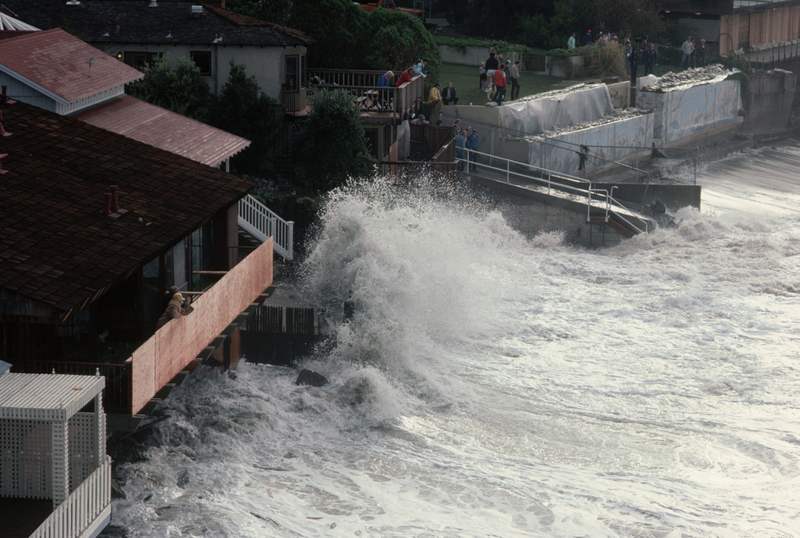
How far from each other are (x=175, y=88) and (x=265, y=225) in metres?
7.17

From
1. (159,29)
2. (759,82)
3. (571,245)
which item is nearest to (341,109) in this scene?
(159,29)

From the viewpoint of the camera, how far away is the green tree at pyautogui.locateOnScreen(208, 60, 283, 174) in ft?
98.9

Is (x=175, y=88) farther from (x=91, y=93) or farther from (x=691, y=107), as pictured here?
(x=691, y=107)

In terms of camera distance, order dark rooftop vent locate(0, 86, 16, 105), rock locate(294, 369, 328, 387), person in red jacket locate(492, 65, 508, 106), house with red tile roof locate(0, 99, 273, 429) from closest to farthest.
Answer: house with red tile roof locate(0, 99, 273, 429), dark rooftop vent locate(0, 86, 16, 105), rock locate(294, 369, 328, 387), person in red jacket locate(492, 65, 508, 106)

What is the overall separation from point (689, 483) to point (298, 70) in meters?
20.6

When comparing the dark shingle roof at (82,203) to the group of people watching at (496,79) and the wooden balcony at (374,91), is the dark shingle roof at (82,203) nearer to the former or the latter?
the wooden balcony at (374,91)

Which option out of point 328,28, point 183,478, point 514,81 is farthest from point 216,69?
point 183,478

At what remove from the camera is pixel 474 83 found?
45.8m

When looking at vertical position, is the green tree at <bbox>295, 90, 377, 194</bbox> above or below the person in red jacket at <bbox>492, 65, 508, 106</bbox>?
below

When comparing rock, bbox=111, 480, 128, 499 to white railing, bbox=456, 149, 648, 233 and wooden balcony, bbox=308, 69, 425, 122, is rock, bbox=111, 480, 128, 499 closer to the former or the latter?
wooden balcony, bbox=308, 69, 425, 122

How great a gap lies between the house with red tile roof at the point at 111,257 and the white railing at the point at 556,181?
661 inches

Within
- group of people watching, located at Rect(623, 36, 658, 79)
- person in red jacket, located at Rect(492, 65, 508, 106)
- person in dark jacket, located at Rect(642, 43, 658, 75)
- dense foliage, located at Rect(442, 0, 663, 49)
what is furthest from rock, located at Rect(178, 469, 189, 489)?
dense foliage, located at Rect(442, 0, 663, 49)

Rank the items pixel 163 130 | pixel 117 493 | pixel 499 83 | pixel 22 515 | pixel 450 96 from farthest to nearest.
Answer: pixel 499 83
pixel 450 96
pixel 163 130
pixel 117 493
pixel 22 515

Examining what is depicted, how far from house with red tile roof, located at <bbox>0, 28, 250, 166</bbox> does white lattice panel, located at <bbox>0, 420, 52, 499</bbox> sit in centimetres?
913
